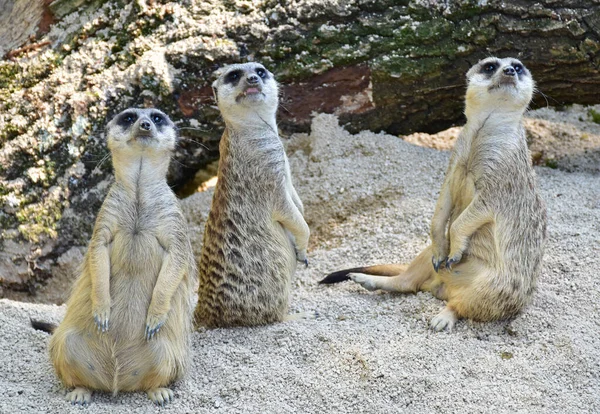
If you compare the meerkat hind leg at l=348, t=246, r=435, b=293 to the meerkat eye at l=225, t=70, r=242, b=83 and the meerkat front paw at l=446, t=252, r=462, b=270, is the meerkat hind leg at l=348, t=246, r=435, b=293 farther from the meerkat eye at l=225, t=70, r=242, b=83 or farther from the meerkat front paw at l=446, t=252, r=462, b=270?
the meerkat eye at l=225, t=70, r=242, b=83

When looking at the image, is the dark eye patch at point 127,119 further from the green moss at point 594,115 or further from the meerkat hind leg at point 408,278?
the green moss at point 594,115

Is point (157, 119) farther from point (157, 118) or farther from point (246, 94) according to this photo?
point (246, 94)

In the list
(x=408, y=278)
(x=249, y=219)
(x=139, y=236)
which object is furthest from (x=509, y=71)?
(x=139, y=236)

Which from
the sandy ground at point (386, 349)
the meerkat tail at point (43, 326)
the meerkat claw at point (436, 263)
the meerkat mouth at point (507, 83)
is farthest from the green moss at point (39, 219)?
the meerkat mouth at point (507, 83)

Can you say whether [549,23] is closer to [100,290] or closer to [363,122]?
[363,122]

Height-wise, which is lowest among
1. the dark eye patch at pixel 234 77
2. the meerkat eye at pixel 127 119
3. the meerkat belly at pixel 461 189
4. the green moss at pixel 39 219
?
the green moss at pixel 39 219

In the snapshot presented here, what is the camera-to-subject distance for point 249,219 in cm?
358

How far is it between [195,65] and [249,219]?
121 centimetres

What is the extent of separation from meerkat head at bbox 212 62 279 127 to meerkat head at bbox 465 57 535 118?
90cm

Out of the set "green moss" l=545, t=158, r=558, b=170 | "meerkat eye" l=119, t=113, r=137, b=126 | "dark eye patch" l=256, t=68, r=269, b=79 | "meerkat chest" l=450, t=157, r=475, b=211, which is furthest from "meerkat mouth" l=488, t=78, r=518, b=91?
"green moss" l=545, t=158, r=558, b=170

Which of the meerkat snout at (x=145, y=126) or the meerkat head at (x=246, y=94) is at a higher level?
the meerkat snout at (x=145, y=126)

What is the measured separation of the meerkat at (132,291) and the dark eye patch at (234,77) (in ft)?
2.02

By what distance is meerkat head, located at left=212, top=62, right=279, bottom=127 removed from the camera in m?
3.56

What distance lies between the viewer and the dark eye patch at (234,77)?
142 inches
